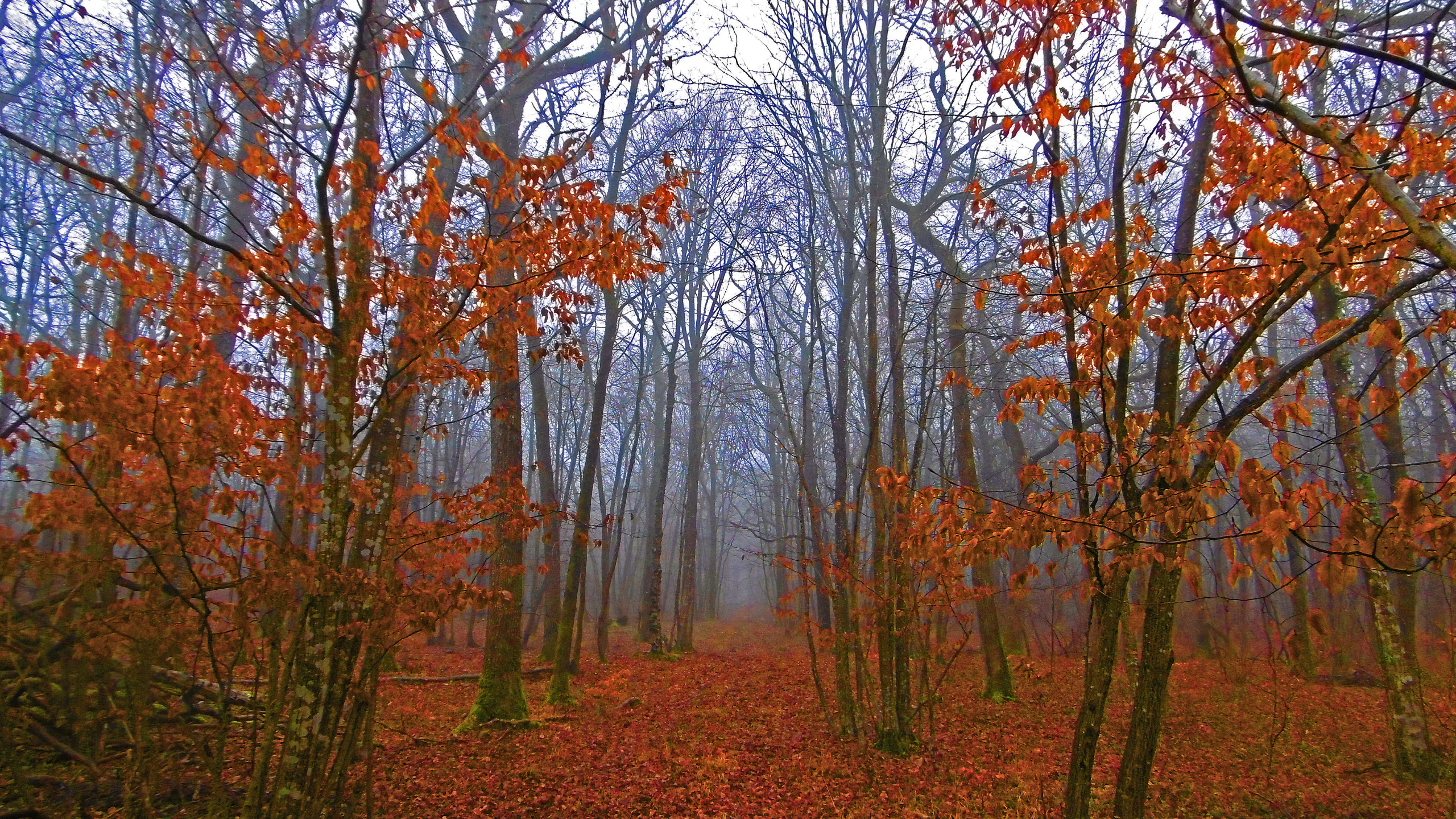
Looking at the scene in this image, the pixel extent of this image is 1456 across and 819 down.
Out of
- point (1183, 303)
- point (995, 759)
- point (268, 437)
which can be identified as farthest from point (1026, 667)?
point (268, 437)

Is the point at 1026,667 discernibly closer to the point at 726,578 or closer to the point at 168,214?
the point at 168,214

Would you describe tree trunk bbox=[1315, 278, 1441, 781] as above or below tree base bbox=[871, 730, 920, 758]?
above

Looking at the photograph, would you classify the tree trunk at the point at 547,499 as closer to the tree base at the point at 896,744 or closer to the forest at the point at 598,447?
the forest at the point at 598,447

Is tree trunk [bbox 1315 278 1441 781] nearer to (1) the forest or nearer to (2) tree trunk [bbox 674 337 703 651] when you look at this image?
(1) the forest

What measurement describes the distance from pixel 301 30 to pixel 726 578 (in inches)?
1953

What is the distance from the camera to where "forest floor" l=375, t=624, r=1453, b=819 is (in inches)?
216

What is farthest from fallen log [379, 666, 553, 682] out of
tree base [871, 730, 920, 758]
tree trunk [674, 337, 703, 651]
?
tree base [871, 730, 920, 758]

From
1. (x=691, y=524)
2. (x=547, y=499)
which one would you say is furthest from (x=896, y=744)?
(x=691, y=524)

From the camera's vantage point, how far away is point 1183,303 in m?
3.41

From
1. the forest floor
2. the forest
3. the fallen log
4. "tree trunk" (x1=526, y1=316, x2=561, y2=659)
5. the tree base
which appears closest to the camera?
the forest

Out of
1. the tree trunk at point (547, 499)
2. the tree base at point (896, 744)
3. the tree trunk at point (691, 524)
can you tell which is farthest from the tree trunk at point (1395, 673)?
the tree trunk at point (691, 524)

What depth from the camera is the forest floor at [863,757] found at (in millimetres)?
5484

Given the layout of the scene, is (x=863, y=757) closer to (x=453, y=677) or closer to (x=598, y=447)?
(x=598, y=447)

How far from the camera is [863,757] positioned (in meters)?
6.34
